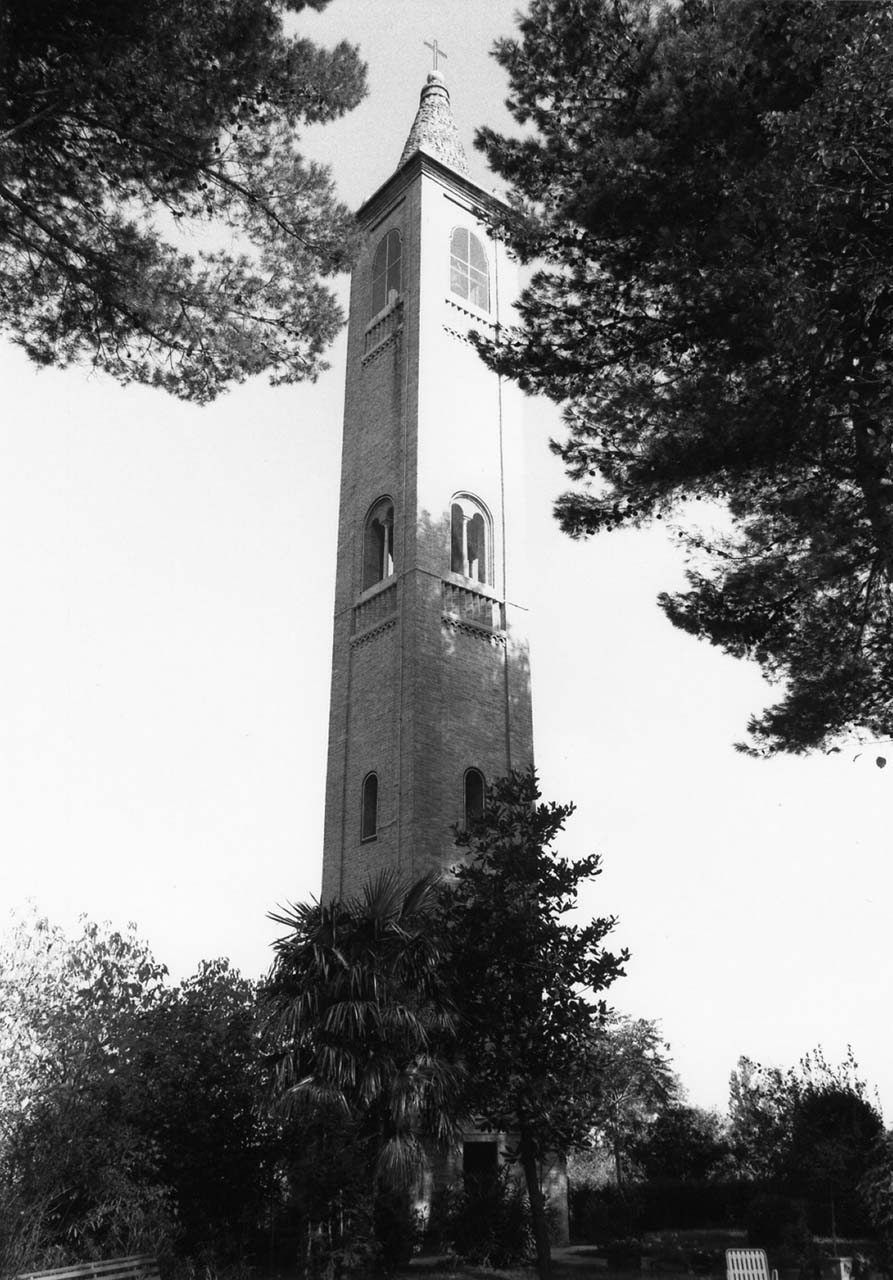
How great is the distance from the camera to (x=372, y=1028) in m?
14.2

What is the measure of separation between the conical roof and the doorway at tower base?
2288cm

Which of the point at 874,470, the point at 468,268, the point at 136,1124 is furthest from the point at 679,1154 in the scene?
the point at 468,268

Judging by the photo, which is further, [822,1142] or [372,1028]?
[822,1142]

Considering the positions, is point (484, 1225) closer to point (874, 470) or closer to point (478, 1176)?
point (478, 1176)

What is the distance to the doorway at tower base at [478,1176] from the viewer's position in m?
16.8

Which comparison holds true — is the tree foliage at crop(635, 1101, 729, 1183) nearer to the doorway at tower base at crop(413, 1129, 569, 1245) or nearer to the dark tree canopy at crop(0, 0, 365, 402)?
the doorway at tower base at crop(413, 1129, 569, 1245)

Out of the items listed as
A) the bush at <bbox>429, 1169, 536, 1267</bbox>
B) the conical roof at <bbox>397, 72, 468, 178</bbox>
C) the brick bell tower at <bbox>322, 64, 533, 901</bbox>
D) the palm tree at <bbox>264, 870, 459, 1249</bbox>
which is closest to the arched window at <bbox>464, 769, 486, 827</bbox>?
the brick bell tower at <bbox>322, 64, 533, 901</bbox>

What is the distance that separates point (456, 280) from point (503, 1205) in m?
20.7

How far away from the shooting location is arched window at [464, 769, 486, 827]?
69.9ft

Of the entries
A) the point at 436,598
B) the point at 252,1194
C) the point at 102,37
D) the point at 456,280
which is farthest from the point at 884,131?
the point at 456,280

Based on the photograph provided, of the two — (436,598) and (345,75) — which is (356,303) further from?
(345,75)

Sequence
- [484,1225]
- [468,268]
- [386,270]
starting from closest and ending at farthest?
[484,1225] < [468,268] < [386,270]

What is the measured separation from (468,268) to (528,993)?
62.3 feet

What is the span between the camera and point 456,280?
2653 cm
